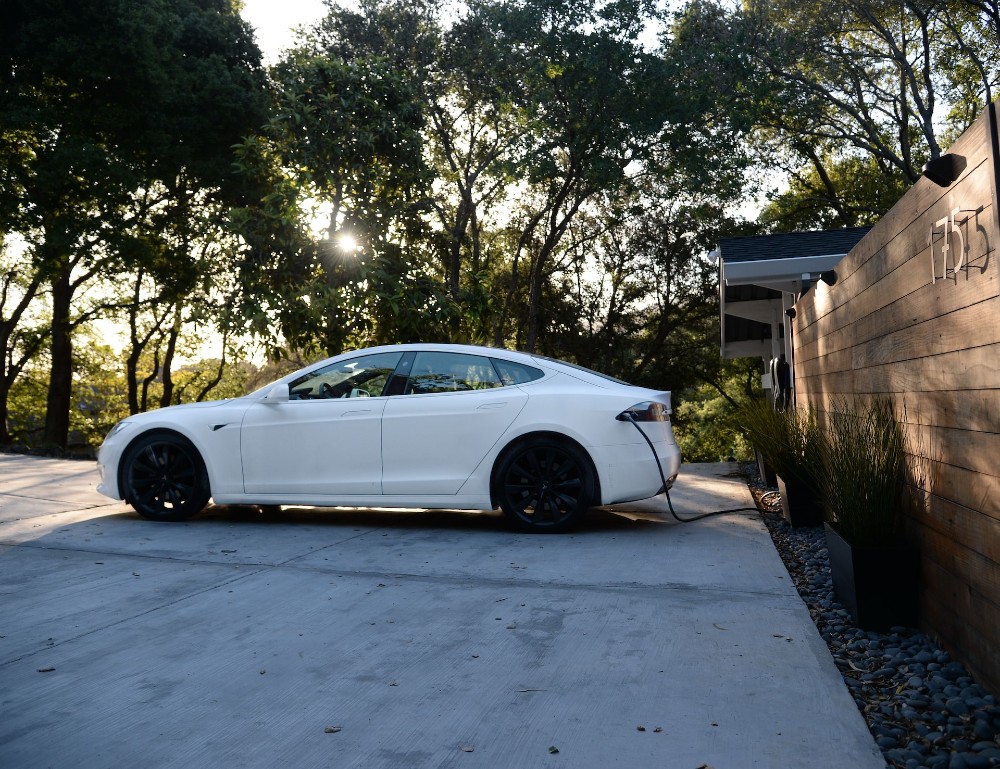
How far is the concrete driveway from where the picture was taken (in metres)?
2.92

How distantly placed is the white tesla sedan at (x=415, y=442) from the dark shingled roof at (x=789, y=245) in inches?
163

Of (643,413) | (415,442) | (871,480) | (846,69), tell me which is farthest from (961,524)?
(846,69)

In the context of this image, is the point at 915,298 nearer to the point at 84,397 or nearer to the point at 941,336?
the point at 941,336

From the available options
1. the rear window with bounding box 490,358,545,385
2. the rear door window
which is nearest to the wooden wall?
the rear window with bounding box 490,358,545,385

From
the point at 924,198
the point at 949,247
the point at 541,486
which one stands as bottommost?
the point at 541,486

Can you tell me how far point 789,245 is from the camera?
11.0m

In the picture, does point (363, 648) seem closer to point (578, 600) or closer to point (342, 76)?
point (578, 600)

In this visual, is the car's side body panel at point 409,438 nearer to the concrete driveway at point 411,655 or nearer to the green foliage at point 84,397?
the concrete driveway at point 411,655

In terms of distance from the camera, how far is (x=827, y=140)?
26.6 metres

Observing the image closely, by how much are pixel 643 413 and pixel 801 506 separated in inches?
60.0

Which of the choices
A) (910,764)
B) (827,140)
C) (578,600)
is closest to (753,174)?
(827,140)

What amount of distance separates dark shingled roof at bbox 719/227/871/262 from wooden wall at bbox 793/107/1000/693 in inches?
224

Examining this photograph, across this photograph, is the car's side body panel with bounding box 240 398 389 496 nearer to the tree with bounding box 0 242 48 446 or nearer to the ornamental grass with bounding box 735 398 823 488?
the ornamental grass with bounding box 735 398 823 488

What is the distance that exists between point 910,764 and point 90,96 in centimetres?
1926
